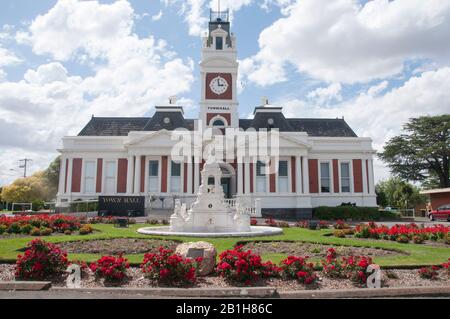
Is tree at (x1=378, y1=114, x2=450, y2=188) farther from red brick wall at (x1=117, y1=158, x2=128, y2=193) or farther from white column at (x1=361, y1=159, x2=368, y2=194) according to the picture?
red brick wall at (x1=117, y1=158, x2=128, y2=193)

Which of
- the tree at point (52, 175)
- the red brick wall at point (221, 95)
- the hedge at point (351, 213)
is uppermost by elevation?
the red brick wall at point (221, 95)

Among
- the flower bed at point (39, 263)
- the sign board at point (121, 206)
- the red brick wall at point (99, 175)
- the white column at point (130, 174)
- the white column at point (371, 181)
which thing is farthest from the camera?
the white column at point (371, 181)

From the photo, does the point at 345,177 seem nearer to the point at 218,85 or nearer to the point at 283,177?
the point at 283,177

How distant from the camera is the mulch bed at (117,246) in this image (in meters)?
11.5

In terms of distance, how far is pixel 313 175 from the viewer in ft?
117

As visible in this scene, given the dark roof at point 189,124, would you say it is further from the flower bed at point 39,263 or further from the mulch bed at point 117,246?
the flower bed at point 39,263

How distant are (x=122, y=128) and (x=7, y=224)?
21895 millimetres

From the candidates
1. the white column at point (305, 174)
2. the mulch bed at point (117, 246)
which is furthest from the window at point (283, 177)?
the mulch bed at point (117, 246)

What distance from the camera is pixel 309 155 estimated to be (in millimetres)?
35781

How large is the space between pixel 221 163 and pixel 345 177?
1268 centimetres

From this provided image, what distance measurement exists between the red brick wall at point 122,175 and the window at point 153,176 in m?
2.72

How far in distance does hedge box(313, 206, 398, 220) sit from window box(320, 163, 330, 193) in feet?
14.8

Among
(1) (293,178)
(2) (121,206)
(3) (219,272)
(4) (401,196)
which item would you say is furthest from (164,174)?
(4) (401,196)
